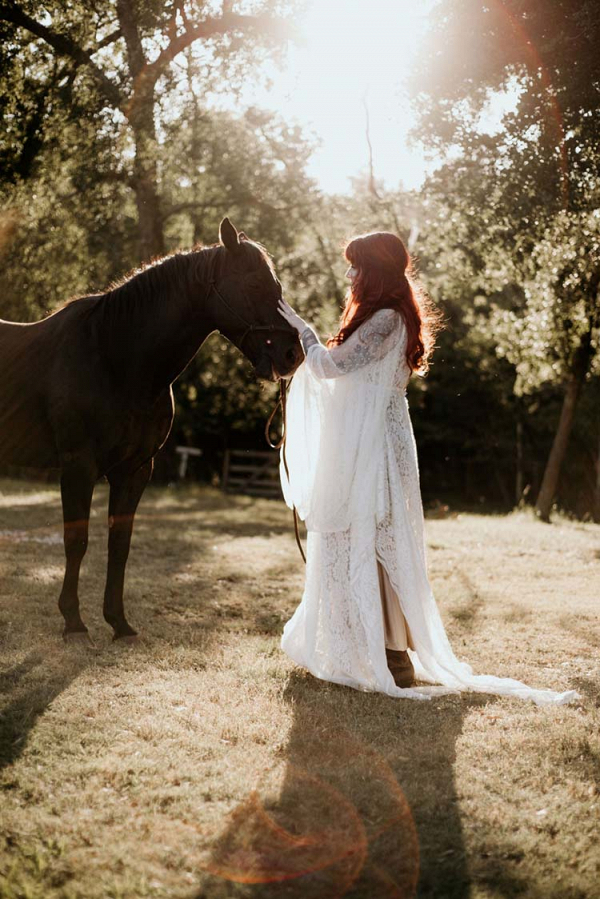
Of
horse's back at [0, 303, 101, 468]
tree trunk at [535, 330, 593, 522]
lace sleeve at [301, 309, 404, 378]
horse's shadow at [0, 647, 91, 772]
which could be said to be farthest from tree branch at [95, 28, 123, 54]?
horse's shadow at [0, 647, 91, 772]

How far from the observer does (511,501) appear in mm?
32094

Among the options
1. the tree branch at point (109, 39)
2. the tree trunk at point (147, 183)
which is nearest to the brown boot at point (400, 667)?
the tree trunk at point (147, 183)

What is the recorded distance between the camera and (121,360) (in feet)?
17.3

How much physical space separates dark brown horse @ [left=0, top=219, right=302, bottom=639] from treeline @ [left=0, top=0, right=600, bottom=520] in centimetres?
86

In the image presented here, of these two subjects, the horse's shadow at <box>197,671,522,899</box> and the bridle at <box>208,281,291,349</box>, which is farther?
the bridle at <box>208,281,291,349</box>

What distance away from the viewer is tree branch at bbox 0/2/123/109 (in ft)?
35.8

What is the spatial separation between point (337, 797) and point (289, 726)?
0.85 metres

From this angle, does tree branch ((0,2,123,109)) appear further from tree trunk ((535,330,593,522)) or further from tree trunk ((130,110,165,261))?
tree trunk ((535,330,593,522))

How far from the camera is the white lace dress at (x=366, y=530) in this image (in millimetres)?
4668

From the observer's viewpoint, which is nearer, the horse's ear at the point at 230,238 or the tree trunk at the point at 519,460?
the horse's ear at the point at 230,238

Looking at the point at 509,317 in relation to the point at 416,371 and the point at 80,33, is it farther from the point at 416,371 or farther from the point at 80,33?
the point at 416,371

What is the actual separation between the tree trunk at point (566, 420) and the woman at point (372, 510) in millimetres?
11096

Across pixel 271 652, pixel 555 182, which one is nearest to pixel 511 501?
Answer: pixel 555 182

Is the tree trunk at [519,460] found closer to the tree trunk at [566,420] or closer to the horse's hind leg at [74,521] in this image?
the tree trunk at [566,420]
